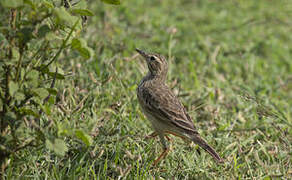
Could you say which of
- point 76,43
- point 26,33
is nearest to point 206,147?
point 76,43

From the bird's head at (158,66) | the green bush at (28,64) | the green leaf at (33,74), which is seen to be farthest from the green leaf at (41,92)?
the bird's head at (158,66)

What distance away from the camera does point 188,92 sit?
6215 mm

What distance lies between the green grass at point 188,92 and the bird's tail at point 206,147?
23 cm

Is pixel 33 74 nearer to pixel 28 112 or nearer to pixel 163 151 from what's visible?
pixel 28 112

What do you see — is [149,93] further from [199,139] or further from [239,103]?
[239,103]

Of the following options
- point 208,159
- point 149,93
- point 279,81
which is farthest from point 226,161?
point 279,81

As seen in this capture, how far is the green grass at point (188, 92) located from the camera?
4.32 metres

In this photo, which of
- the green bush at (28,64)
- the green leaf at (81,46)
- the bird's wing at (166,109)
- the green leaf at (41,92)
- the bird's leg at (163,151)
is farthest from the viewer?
the bird's wing at (166,109)

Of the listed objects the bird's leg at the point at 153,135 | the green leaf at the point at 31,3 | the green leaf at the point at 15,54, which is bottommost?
the bird's leg at the point at 153,135

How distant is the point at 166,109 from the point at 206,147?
0.64 meters

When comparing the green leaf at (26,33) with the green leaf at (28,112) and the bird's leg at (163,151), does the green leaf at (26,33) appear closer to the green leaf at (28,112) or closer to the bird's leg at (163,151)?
the green leaf at (28,112)

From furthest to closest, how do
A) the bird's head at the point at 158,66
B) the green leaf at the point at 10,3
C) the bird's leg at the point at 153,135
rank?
the bird's head at the point at 158,66 → the bird's leg at the point at 153,135 → the green leaf at the point at 10,3

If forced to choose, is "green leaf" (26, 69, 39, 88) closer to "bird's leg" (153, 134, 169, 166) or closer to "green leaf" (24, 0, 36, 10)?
"green leaf" (24, 0, 36, 10)

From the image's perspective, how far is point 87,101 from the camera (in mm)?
5098
